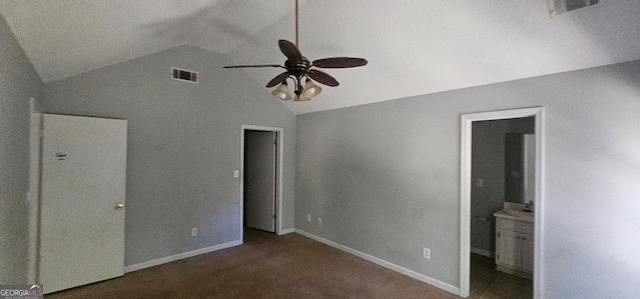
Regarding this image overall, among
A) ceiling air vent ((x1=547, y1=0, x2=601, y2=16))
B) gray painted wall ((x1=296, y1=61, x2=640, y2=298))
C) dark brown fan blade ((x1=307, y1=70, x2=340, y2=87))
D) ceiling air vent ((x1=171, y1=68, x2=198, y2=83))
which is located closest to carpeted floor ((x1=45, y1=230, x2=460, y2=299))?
gray painted wall ((x1=296, y1=61, x2=640, y2=298))

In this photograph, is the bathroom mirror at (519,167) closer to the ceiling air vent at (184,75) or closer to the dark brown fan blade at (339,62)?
the dark brown fan blade at (339,62)

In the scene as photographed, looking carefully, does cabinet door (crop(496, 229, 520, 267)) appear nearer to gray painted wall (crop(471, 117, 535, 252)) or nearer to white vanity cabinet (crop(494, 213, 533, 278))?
white vanity cabinet (crop(494, 213, 533, 278))

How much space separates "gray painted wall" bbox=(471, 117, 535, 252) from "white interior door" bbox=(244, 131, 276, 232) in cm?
342

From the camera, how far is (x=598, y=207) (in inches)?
83.3

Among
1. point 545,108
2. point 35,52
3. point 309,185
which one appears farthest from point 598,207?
point 35,52

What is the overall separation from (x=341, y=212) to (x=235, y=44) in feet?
9.86

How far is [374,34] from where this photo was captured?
2.69m

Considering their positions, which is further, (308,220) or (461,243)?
(308,220)

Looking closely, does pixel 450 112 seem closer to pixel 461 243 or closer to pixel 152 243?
pixel 461 243

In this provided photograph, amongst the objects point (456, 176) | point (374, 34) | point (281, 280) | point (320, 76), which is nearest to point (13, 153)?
point (320, 76)

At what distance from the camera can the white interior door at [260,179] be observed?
5.09 meters

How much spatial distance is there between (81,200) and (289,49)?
9.81 feet

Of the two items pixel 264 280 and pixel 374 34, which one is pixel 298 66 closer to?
pixel 374 34

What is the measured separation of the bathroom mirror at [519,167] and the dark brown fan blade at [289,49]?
3513 millimetres
